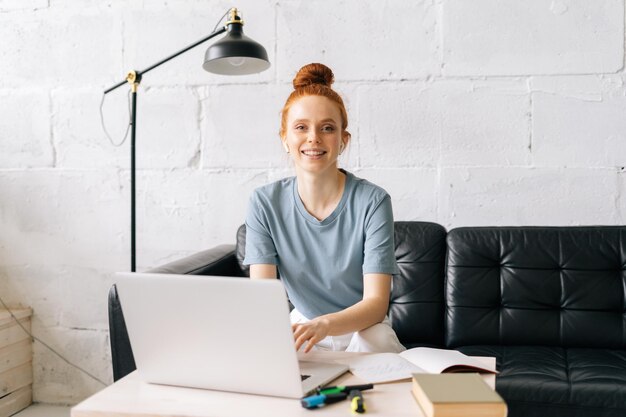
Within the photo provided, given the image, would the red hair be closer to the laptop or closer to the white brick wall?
the laptop

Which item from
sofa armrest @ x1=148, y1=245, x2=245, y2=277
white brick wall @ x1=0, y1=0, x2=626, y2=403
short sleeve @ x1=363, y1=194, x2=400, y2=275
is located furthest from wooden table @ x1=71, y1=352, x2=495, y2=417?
white brick wall @ x1=0, y1=0, x2=626, y2=403

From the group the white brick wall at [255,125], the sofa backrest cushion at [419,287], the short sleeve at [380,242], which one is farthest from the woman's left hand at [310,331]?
the white brick wall at [255,125]

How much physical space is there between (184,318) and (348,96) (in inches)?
70.2

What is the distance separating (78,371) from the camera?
291cm

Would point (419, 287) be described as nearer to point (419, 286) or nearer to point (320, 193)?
point (419, 286)

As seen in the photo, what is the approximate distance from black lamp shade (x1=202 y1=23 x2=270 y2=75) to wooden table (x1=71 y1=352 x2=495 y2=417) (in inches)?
52.4

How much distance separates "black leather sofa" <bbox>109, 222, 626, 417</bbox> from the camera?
2195 millimetres

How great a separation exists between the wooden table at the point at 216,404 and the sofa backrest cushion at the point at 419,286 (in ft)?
3.99

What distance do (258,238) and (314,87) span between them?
42cm

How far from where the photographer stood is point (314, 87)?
1.67 meters

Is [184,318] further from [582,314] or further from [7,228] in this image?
[7,228]

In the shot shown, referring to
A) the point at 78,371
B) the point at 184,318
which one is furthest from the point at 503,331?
the point at 78,371

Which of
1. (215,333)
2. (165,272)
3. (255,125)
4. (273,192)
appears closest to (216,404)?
(215,333)

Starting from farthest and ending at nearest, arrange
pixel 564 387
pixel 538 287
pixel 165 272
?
pixel 538 287 → pixel 165 272 → pixel 564 387
